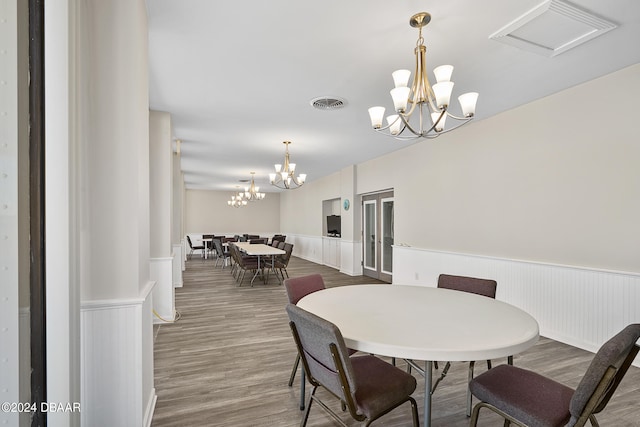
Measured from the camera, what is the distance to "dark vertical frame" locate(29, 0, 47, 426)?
4.58 ft

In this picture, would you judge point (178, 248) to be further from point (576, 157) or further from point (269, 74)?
point (576, 157)

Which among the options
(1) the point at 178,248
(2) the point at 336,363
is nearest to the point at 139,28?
(2) the point at 336,363

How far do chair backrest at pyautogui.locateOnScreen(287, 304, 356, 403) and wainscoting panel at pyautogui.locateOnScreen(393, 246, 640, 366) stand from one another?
3.09 m

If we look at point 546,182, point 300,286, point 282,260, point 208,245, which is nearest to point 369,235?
point 282,260

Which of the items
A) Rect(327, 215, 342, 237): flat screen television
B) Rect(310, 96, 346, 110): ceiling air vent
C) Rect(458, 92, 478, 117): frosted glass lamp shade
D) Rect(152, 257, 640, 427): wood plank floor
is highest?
Rect(310, 96, 346, 110): ceiling air vent

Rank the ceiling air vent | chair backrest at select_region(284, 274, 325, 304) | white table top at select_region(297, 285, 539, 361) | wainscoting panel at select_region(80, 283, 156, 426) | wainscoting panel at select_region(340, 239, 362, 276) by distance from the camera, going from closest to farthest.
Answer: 1. white table top at select_region(297, 285, 539, 361)
2. wainscoting panel at select_region(80, 283, 156, 426)
3. chair backrest at select_region(284, 274, 325, 304)
4. the ceiling air vent
5. wainscoting panel at select_region(340, 239, 362, 276)

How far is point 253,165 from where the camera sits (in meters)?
7.91

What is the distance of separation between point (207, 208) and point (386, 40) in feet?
39.5

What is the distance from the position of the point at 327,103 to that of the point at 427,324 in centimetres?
286

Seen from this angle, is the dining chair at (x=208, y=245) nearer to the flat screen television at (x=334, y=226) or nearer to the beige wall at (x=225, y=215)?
the beige wall at (x=225, y=215)

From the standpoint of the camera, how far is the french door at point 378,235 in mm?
6949

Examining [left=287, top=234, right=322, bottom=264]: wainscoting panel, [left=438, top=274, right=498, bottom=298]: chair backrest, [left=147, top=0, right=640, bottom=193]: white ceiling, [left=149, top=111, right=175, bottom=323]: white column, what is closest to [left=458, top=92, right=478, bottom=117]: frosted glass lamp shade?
[left=147, top=0, right=640, bottom=193]: white ceiling

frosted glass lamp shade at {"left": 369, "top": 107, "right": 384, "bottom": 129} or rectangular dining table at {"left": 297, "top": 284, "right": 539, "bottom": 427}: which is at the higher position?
frosted glass lamp shade at {"left": 369, "top": 107, "right": 384, "bottom": 129}

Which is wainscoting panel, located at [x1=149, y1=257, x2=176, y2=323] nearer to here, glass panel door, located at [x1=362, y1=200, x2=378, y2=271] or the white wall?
the white wall
